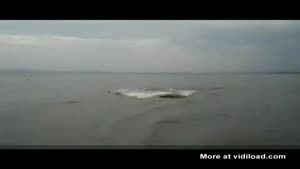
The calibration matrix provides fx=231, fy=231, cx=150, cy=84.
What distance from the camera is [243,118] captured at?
8.48 feet

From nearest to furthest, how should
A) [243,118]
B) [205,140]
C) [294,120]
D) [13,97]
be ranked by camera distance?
[205,140]
[294,120]
[243,118]
[13,97]

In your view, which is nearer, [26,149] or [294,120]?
[26,149]
